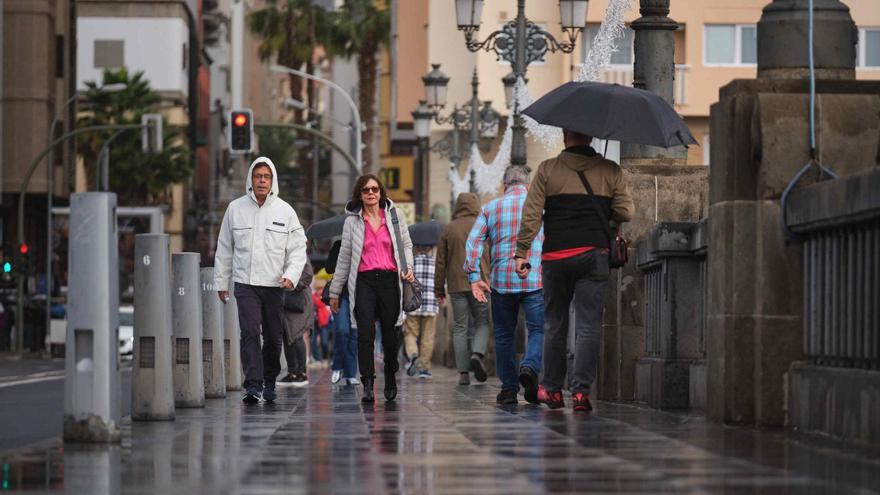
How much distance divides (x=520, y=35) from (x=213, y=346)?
12240 mm

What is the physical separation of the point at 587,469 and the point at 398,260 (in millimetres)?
7773

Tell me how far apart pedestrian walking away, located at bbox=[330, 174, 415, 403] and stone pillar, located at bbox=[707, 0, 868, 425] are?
481cm

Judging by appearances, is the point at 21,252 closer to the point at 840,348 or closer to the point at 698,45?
the point at 698,45

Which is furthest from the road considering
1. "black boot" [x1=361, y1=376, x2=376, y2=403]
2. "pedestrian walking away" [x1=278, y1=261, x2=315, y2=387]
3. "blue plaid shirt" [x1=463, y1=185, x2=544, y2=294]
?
"blue plaid shirt" [x1=463, y1=185, x2=544, y2=294]

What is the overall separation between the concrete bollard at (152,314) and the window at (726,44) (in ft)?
166

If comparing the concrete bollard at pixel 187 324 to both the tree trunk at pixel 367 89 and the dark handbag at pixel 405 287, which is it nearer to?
the dark handbag at pixel 405 287

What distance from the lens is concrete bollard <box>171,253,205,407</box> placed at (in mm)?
15883

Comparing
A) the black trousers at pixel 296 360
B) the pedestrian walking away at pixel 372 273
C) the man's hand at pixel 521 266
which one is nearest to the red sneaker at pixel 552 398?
the man's hand at pixel 521 266

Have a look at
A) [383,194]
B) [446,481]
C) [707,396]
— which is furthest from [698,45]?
[446,481]

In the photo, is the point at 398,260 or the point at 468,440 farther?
the point at 398,260

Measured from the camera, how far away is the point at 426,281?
26.0 m

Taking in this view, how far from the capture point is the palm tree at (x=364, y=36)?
84.3 m

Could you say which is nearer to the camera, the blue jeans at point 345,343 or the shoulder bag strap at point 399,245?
the shoulder bag strap at point 399,245

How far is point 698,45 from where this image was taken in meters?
63.1
